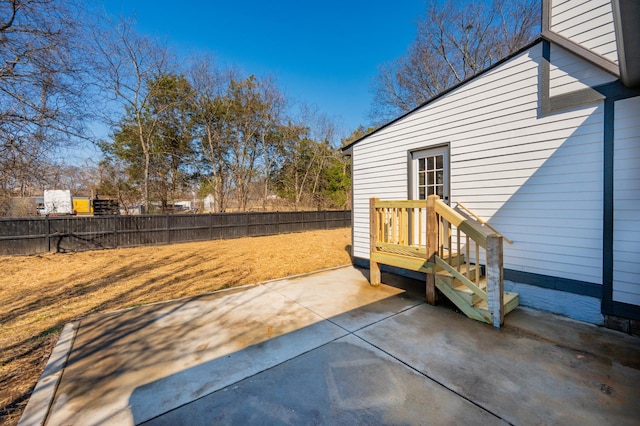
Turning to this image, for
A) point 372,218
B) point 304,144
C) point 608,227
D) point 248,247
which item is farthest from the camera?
point 304,144

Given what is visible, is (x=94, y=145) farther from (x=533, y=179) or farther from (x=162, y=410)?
(x=533, y=179)

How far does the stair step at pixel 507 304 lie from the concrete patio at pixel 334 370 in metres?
0.13

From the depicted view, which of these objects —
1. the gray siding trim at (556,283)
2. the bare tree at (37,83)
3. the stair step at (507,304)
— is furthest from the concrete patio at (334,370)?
the bare tree at (37,83)

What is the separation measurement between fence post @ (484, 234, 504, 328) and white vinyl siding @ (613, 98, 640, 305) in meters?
1.25

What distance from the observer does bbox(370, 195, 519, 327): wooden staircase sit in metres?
2.96

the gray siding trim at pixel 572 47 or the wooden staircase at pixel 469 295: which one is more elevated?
the gray siding trim at pixel 572 47

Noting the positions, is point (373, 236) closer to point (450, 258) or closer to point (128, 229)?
point (450, 258)

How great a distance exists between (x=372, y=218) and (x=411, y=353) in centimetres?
238

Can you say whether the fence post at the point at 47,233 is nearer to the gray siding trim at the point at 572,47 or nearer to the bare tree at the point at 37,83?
the bare tree at the point at 37,83

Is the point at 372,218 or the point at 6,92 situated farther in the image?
the point at 6,92

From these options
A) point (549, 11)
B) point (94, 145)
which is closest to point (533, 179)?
point (549, 11)

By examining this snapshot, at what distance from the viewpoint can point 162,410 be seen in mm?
1784

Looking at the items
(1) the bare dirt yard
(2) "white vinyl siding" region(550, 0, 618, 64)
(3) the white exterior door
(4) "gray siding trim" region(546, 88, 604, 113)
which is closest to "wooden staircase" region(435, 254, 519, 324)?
(3) the white exterior door

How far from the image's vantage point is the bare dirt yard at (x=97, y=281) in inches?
99.7
